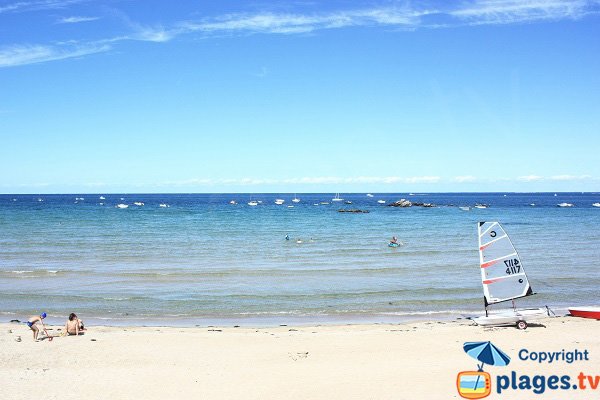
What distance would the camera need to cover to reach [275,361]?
14.2 m

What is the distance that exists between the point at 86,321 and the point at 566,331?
55.6 ft

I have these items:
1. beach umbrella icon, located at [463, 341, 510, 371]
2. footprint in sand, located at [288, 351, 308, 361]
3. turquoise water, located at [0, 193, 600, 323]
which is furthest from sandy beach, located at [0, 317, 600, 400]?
turquoise water, located at [0, 193, 600, 323]

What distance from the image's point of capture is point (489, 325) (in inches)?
702

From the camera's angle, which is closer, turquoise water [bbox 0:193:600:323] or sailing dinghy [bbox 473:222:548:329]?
sailing dinghy [bbox 473:222:548:329]

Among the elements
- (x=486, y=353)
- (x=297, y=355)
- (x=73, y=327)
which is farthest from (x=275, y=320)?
(x=486, y=353)

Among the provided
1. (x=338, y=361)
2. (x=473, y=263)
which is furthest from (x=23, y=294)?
(x=473, y=263)

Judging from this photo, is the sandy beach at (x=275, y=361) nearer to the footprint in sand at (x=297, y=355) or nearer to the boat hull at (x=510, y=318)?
the footprint in sand at (x=297, y=355)

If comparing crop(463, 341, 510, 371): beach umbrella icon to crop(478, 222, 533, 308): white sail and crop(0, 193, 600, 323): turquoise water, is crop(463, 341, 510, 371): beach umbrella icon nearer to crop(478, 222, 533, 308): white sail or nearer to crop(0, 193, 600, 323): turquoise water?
crop(478, 222, 533, 308): white sail

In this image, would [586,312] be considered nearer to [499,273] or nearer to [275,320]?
[499,273]

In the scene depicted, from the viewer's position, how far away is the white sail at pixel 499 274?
59.5ft

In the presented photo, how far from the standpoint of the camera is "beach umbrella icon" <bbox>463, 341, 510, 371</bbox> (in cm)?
1380

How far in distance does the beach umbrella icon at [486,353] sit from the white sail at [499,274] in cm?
327

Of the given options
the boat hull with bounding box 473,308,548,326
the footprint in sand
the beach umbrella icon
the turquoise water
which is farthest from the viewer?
the turquoise water

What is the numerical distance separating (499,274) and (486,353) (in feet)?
15.0
